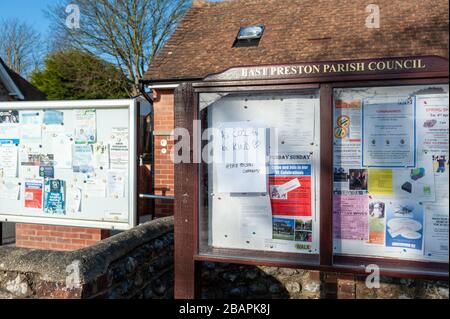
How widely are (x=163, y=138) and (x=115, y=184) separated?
125 inches

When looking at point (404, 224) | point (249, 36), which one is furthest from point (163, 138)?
point (404, 224)

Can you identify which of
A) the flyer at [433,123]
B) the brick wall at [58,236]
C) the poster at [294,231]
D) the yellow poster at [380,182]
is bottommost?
the brick wall at [58,236]

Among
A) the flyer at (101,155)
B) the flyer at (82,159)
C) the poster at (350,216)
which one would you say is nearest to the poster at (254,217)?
the poster at (350,216)

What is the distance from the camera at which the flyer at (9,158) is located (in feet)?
12.1

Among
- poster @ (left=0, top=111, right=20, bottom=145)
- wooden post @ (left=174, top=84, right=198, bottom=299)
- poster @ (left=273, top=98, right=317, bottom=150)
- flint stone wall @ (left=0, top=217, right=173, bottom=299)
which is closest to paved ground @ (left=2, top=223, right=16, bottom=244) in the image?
poster @ (left=0, top=111, right=20, bottom=145)

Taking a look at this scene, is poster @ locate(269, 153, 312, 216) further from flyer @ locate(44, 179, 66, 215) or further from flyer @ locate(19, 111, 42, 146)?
flyer @ locate(19, 111, 42, 146)

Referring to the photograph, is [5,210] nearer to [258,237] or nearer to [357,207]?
[258,237]

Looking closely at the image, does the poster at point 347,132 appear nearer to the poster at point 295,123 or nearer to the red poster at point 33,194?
the poster at point 295,123

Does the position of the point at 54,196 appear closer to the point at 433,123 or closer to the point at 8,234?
the point at 433,123

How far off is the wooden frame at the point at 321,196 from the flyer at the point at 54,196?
1544 millimetres

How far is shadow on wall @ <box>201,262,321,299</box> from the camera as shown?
4.24 metres

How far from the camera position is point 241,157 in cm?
250

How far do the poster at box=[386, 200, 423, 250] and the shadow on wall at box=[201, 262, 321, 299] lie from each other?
205cm

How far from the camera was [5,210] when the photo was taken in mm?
3781
